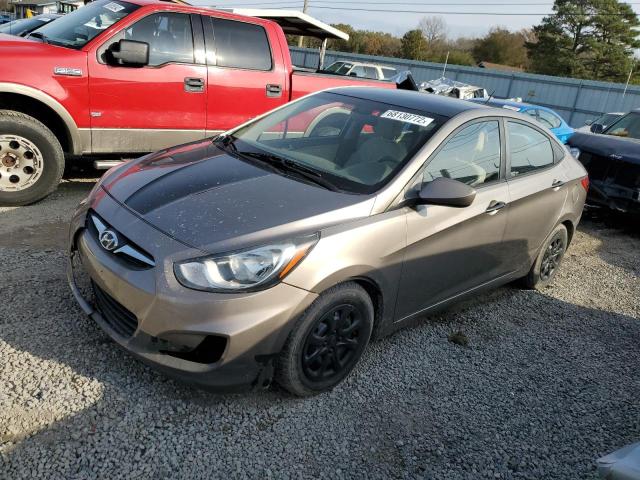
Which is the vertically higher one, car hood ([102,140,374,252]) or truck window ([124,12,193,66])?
truck window ([124,12,193,66])

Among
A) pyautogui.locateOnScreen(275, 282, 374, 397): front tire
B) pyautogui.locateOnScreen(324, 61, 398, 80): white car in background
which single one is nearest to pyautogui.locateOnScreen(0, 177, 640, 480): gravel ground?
pyautogui.locateOnScreen(275, 282, 374, 397): front tire

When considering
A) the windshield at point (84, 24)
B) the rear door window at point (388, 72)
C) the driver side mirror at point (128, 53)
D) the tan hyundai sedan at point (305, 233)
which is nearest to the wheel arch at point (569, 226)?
the tan hyundai sedan at point (305, 233)

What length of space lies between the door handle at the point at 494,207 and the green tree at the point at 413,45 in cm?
4949

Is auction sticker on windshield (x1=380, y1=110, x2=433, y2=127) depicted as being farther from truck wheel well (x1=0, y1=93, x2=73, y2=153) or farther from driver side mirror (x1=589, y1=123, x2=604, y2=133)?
driver side mirror (x1=589, y1=123, x2=604, y2=133)

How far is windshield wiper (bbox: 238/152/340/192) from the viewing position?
3.23m

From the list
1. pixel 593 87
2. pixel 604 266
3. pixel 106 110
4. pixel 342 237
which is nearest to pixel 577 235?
pixel 604 266

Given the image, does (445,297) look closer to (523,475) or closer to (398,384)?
(398,384)

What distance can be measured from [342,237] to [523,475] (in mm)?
1525

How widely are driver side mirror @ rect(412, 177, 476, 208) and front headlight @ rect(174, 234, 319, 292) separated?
932 mm

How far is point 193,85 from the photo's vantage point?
223 inches

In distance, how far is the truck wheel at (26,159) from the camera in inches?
192

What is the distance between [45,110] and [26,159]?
1.74ft

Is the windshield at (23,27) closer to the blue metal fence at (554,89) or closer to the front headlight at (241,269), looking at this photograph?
the front headlight at (241,269)

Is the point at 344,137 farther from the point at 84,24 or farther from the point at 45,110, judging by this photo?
the point at 84,24
